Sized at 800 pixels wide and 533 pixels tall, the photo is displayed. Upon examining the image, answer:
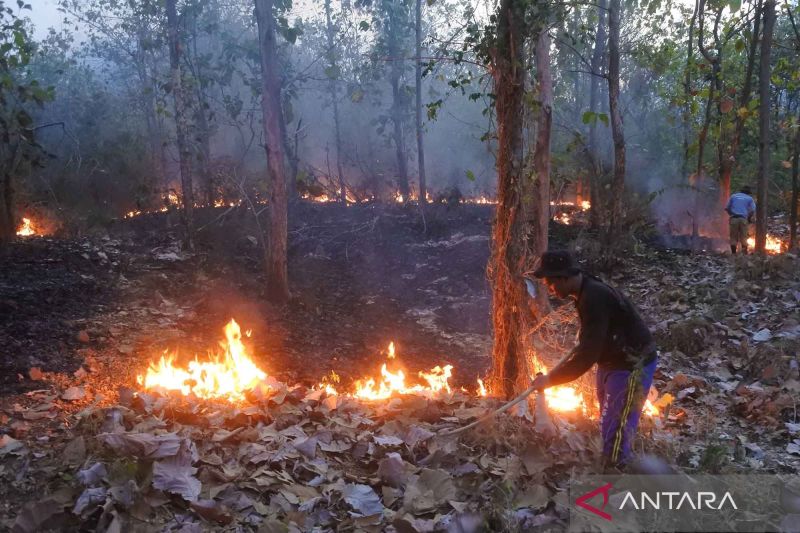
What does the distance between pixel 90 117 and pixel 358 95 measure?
1745 centimetres

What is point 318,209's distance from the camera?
1695 cm

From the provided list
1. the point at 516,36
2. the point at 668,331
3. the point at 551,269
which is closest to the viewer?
the point at 551,269

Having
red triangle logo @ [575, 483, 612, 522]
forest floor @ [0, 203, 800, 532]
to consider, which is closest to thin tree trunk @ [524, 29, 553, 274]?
forest floor @ [0, 203, 800, 532]

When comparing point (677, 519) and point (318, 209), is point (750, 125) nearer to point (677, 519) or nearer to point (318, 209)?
point (318, 209)

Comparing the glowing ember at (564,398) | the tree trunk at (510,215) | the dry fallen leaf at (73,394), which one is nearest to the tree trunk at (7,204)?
the dry fallen leaf at (73,394)

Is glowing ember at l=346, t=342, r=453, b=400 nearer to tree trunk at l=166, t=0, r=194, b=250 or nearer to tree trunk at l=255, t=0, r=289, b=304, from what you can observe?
tree trunk at l=255, t=0, r=289, b=304

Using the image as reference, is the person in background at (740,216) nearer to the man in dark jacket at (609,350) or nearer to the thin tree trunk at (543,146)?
the thin tree trunk at (543,146)

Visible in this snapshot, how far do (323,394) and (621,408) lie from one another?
8.70ft

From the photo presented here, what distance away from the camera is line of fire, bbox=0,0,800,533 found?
3.44m

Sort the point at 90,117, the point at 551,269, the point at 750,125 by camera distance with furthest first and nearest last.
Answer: the point at 90,117, the point at 750,125, the point at 551,269

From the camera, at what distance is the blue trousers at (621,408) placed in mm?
3680

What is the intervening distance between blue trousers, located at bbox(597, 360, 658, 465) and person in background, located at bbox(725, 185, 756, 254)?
1047 cm

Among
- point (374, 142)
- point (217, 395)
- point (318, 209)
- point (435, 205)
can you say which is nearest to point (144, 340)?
point (217, 395)

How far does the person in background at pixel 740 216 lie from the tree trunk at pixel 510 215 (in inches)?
377
